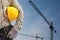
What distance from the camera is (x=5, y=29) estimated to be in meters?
4.31

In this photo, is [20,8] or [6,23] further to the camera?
[20,8]

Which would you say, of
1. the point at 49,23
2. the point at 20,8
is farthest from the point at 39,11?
the point at 20,8

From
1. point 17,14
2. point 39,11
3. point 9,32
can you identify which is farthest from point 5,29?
point 39,11

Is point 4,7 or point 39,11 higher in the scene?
point 39,11

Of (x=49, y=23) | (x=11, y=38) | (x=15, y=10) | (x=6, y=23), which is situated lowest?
(x=11, y=38)

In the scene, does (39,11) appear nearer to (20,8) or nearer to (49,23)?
(49,23)

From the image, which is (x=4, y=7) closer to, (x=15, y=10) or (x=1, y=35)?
(x=15, y=10)

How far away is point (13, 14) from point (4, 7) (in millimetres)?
280

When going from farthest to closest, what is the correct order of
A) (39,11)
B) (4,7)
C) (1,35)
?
(39,11) → (4,7) → (1,35)

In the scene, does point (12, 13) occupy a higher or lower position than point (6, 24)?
higher

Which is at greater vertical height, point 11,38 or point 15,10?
point 15,10

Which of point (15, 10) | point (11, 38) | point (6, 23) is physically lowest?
point (11, 38)

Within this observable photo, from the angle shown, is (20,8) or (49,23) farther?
(49,23)

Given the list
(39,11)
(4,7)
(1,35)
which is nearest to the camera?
(1,35)
